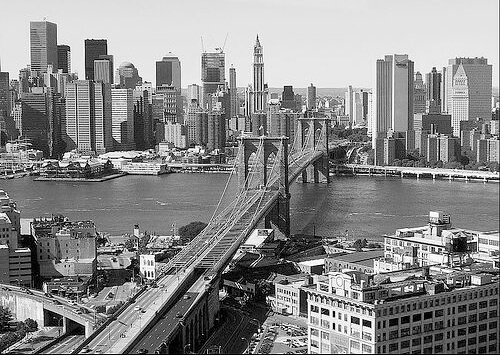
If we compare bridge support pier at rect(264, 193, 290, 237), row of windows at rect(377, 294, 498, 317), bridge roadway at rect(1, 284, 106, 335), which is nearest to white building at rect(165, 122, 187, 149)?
bridge support pier at rect(264, 193, 290, 237)

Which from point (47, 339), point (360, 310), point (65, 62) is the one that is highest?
point (65, 62)

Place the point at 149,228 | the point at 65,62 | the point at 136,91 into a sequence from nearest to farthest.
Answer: the point at 149,228
the point at 136,91
the point at 65,62

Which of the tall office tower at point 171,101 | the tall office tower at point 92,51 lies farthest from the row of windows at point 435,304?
the tall office tower at point 92,51

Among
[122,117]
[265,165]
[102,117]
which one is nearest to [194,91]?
[122,117]

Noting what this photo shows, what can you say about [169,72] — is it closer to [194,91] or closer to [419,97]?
[194,91]

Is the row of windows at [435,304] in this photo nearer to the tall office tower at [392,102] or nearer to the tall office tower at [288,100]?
the tall office tower at [392,102]

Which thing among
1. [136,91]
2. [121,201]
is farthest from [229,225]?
[136,91]

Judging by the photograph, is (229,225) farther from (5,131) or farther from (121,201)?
(5,131)
